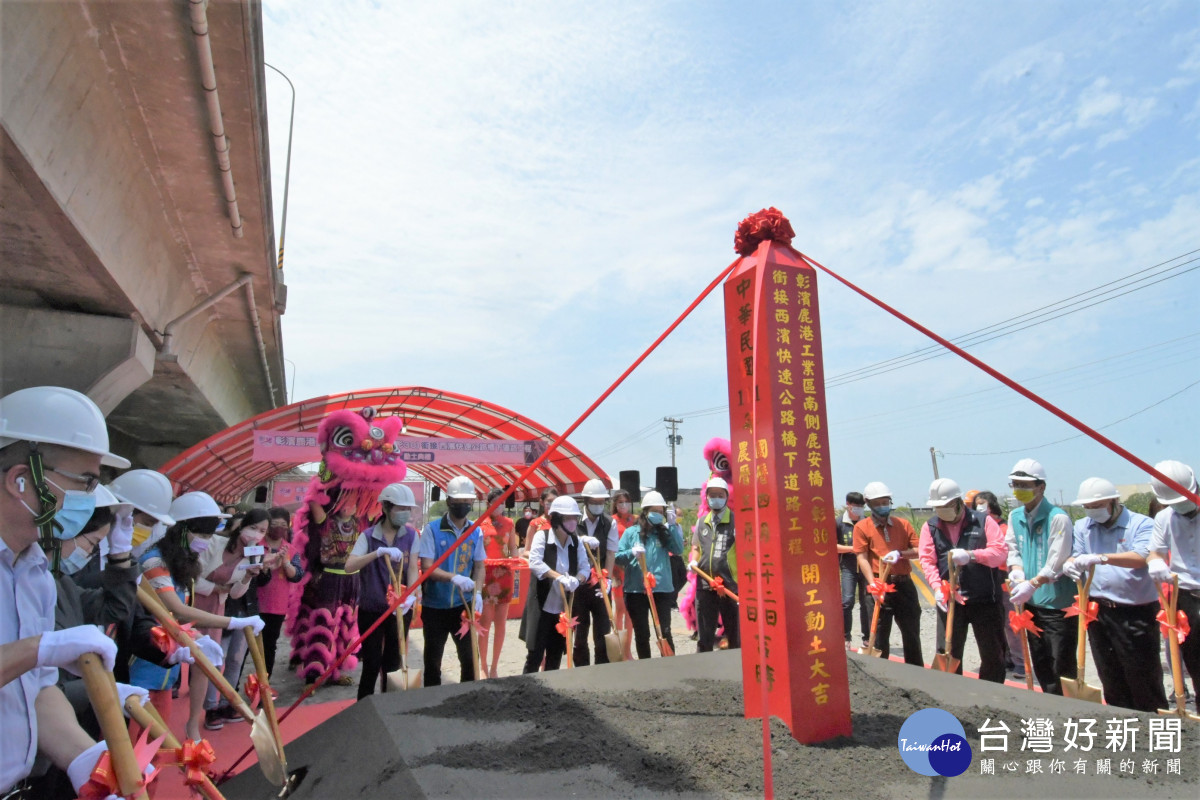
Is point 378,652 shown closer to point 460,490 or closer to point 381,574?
point 381,574

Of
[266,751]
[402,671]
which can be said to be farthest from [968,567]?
[266,751]

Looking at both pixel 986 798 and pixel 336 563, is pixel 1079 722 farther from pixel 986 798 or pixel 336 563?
pixel 336 563

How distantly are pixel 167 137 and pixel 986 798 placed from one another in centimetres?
598

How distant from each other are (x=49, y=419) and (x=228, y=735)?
3.45m

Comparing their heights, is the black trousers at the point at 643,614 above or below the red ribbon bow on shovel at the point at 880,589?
below

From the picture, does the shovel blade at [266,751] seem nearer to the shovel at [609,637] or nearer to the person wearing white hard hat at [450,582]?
the person wearing white hard hat at [450,582]

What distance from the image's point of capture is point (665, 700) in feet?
10.3

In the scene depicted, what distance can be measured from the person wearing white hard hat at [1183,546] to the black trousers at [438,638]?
407 centimetres

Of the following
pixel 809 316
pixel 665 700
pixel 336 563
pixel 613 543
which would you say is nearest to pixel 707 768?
pixel 665 700

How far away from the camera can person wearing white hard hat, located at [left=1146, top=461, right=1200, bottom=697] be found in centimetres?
346

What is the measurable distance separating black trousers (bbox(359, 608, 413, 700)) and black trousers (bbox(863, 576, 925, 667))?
3.55m

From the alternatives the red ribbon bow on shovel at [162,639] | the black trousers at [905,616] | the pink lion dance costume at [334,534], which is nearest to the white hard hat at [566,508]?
the pink lion dance costume at [334,534]

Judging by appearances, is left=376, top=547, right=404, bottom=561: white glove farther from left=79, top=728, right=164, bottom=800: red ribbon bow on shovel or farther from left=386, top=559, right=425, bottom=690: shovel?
left=79, top=728, right=164, bottom=800: red ribbon bow on shovel

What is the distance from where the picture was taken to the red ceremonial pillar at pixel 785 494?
8.88 feet
